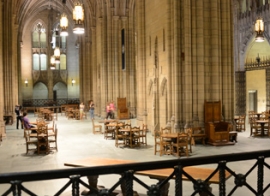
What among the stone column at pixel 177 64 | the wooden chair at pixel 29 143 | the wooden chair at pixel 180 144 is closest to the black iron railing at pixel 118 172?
the wooden chair at pixel 180 144

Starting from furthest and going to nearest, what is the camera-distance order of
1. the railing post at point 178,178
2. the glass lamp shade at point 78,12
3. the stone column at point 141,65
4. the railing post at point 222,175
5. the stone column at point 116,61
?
1. the stone column at point 116,61
2. the stone column at point 141,65
3. the glass lamp shade at point 78,12
4. the railing post at point 222,175
5. the railing post at point 178,178

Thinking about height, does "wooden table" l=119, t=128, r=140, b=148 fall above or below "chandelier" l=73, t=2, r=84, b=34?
below

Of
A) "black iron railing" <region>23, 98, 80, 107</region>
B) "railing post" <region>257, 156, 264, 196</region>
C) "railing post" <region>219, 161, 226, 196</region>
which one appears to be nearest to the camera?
"railing post" <region>219, 161, 226, 196</region>

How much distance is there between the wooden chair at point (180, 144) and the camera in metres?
11.2

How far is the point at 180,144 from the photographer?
11.2 m

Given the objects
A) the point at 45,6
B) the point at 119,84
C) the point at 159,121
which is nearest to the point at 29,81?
the point at 45,6

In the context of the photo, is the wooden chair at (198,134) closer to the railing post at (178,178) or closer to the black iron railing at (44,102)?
the railing post at (178,178)

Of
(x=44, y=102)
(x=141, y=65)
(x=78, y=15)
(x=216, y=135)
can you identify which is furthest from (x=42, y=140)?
(x=44, y=102)

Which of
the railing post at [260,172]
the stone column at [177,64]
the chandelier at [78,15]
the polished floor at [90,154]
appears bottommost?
the polished floor at [90,154]

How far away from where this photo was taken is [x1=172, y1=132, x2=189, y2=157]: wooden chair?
11.2 meters

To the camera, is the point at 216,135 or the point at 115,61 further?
the point at 115,61

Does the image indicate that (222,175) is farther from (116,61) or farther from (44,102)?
(44,102)

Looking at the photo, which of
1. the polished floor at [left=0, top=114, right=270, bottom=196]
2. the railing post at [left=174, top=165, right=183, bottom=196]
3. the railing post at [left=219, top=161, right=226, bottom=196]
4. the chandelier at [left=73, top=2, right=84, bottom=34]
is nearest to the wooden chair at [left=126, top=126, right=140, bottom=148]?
the polished floor at [left=0, top=114, right=270, bottom=196]

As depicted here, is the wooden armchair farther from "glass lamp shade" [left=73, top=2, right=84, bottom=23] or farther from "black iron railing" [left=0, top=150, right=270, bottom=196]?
"black iron railing" [left=0, top=150, right=270, bottom=196]
